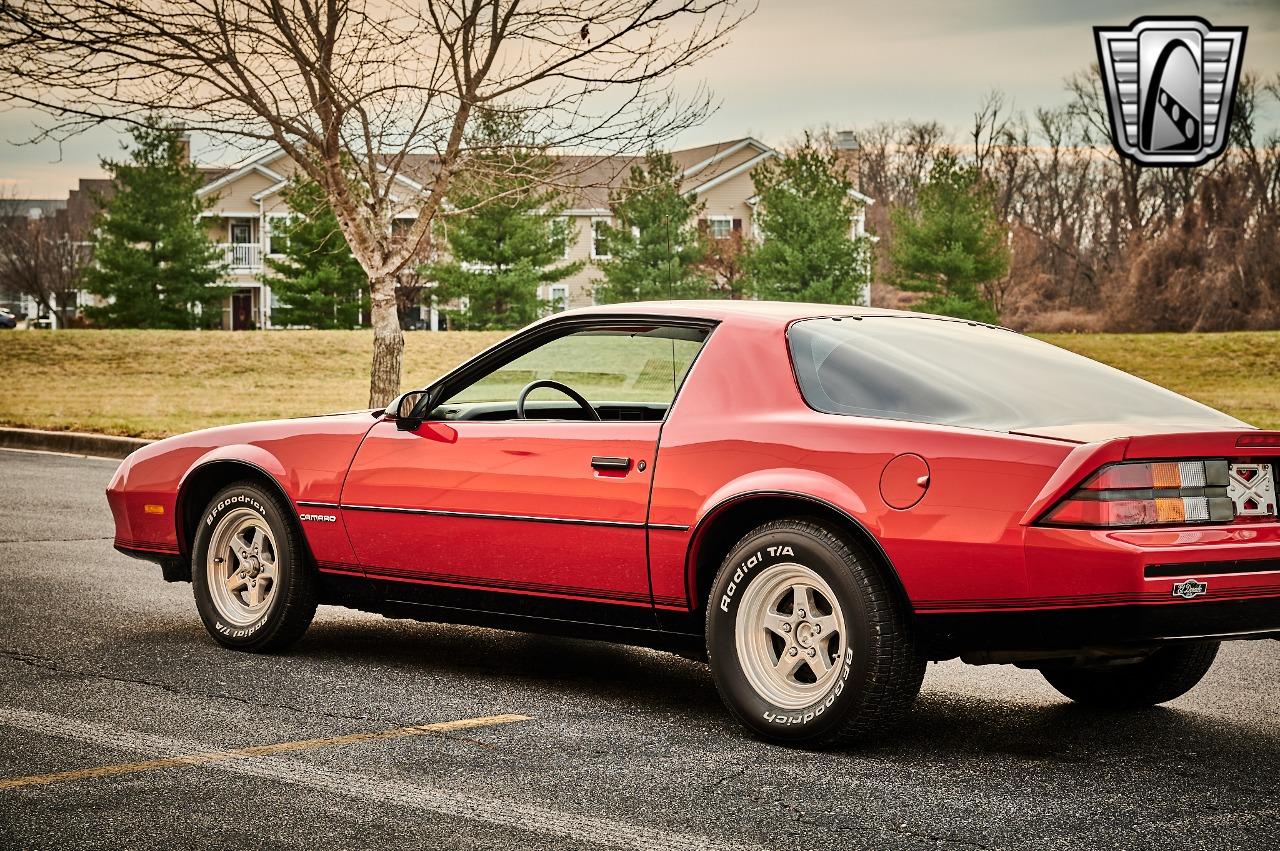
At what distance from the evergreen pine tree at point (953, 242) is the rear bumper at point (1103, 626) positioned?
37.7m

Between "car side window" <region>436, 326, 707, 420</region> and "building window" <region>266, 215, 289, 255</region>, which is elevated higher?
"building window" <region>266, 215, 289, 255</region>

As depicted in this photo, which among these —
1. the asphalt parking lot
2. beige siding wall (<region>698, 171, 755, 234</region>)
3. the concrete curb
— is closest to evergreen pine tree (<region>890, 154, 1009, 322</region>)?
beige siding wall (<region>698, 171, 755, 234</region>)

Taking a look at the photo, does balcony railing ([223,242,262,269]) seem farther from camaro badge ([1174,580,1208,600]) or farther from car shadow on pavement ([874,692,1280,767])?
camaro badge ([1174,580,1208,600])

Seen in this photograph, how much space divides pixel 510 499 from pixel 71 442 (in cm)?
1492

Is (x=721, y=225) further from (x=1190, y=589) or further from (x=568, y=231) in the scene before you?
(x=1190, y=589)

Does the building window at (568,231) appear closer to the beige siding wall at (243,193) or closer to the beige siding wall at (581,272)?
the beige siding wall at (581,272)

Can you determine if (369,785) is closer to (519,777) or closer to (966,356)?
(519,777)

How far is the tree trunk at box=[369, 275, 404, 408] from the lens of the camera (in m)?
18.2

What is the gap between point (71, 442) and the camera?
19.1 m

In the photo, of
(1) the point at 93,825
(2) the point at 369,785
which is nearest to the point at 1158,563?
(2) the point at 369,785

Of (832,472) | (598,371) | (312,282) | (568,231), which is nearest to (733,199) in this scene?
(568,231)

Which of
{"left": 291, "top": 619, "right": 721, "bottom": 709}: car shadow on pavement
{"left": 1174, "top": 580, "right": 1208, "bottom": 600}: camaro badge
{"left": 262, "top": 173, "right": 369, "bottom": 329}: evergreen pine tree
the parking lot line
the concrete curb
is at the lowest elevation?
the concrete curb

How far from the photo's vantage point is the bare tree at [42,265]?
240 ft

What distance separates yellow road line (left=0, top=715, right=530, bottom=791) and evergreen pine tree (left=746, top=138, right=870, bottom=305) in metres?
35.2
